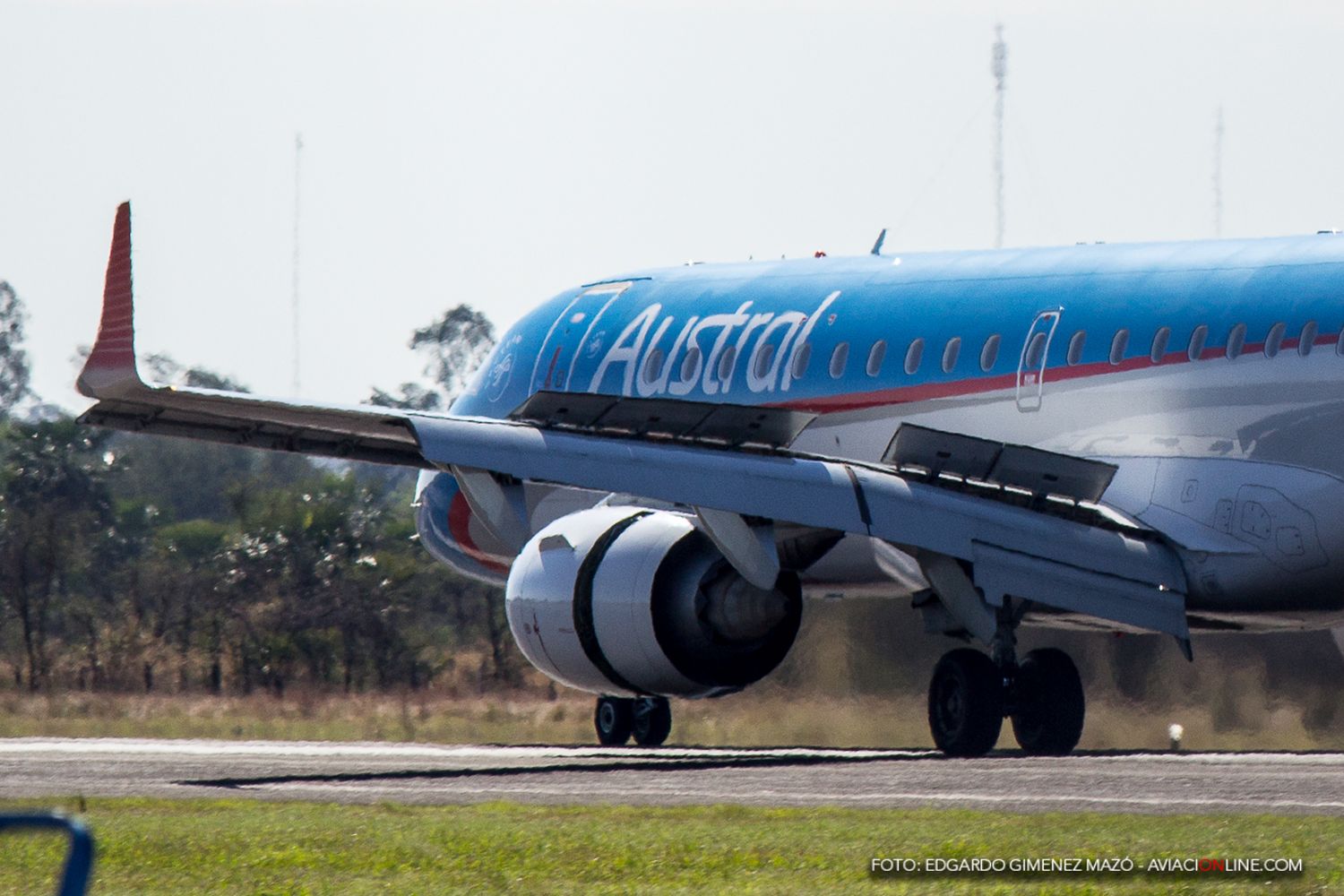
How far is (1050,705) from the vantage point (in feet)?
80.9

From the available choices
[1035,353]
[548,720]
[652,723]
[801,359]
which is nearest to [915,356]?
[1035,353]

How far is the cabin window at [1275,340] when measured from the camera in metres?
21.4

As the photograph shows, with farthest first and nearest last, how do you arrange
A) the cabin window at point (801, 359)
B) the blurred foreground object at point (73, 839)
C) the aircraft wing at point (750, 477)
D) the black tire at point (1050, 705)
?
the cabin window at point (801, 359), the black tire at point (1050, 705), the aircraft wing at point (750, 477), the blurred foreground object at point (73, 839)

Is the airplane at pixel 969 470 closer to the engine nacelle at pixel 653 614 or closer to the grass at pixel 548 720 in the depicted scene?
the engine nacelle at pixel 653 614

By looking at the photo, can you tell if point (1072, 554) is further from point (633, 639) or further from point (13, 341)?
point (13, 341)

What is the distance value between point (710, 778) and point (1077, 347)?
219 inches

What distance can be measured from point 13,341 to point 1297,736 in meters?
95.3

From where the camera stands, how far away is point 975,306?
79.2 feet

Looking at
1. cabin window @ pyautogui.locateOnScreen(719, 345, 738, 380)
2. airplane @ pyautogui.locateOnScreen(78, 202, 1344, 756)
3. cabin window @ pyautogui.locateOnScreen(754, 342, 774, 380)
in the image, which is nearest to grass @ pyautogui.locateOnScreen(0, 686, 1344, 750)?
airplane @ pyautogui.locateOnScreen(78, 202, 1344, 756)

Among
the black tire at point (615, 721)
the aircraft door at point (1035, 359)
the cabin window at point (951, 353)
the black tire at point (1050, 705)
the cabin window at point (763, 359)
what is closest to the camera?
the aircraft door at point (1035, 359)

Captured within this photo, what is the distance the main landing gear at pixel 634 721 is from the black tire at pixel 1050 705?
3.98 meters

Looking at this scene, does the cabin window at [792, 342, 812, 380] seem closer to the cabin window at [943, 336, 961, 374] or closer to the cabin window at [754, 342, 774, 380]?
the cabin window at [754, 342, 774, 380]

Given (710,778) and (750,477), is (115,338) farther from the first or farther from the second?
(710,778)

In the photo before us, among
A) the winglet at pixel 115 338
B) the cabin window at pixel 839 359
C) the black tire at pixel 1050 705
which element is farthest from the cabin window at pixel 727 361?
the winglet at pixel 115 338
